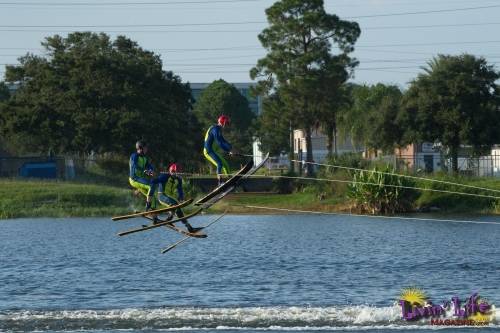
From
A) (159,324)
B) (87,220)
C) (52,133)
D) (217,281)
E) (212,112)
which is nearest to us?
(159,324)

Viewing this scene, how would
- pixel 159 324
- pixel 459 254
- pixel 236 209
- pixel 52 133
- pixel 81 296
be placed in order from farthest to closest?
pixel 52 133 < pixel 236 209 < pixel 459 254 < pixel 81 296 < pixel 159 324

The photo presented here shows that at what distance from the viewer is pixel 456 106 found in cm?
8131

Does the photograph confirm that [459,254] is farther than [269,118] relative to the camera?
No

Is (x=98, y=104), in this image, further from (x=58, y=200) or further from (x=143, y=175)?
(x=143, y=175)

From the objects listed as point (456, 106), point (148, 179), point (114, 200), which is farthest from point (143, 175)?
point (456, 106)

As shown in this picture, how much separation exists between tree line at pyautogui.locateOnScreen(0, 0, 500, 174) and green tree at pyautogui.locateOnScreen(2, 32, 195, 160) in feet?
0.31

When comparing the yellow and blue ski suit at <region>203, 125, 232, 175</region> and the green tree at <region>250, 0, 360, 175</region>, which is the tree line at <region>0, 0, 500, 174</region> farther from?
the yellow and blue ski suit at <region>203, 125, 232, 175</region>

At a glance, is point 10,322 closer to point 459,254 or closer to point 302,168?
point 459,254

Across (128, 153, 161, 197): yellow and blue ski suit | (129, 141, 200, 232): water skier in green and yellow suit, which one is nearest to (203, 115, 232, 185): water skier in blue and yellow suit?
(129, 141, 200, 232): water skier in green and yellow suit

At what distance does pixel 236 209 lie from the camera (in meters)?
80.7

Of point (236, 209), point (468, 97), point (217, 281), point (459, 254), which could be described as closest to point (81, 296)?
point (217, 281)

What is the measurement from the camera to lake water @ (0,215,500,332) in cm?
3081

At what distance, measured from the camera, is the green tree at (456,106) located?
81062 millimetres

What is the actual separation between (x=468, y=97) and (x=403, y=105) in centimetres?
521
